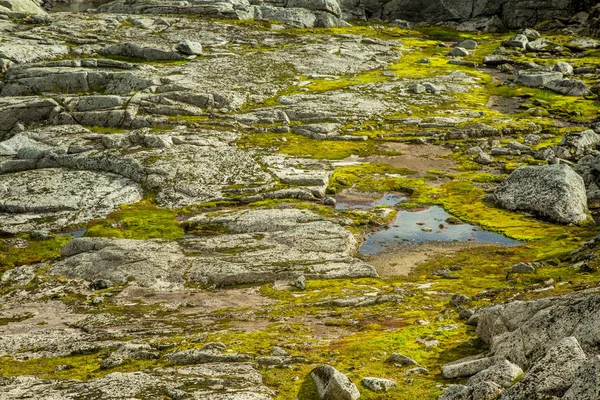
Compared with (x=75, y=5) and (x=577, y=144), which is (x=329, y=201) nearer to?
(x=577, y=144)

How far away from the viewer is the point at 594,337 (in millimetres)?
15711

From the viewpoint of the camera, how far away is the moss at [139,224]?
135 ft

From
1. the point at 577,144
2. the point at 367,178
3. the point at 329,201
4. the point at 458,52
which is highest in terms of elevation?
the point at 458,52

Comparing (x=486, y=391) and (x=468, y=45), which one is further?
(x=468, y=45)

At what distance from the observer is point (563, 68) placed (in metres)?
88.2

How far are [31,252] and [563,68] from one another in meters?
75.3

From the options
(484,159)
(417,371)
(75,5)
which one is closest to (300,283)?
(417,371)

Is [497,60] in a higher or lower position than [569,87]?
higher

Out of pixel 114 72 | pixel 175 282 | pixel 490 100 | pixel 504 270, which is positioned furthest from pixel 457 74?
pixel 175 282

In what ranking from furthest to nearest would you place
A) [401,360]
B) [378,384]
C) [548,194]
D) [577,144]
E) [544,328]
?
1. [577,144]
2. [548,194]
3. [401,360]
4. [378,384]
5. [544,328]

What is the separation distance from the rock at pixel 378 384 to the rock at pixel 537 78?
73.0m

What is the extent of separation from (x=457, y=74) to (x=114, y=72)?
45.6m

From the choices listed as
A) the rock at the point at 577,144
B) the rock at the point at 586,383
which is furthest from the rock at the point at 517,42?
the rock at the point at 586,383

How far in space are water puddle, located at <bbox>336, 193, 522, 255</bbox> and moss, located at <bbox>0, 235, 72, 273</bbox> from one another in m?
19.0
